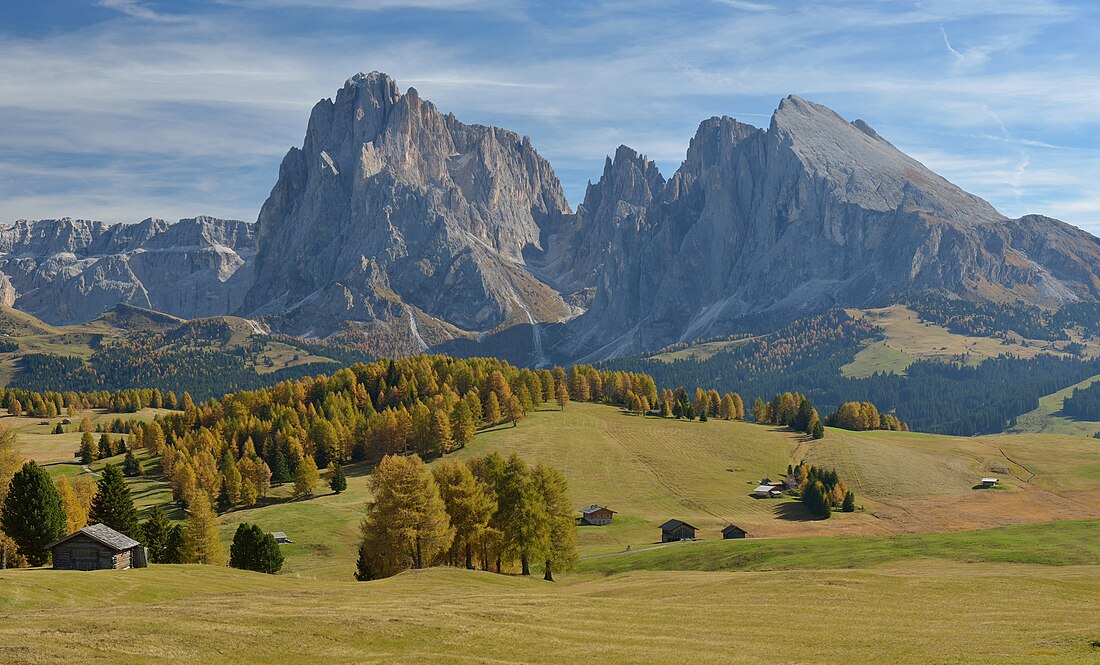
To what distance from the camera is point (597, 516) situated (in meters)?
130

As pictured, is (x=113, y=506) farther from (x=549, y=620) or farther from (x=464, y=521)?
(x=549, y=620)

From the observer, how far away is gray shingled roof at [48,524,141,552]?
63572mm

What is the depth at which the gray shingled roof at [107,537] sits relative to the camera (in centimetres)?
6357

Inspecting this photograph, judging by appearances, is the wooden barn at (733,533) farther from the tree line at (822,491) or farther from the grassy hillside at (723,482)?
the tree line at (822,491)

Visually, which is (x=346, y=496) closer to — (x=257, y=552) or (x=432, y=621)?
(x=257, y=552)

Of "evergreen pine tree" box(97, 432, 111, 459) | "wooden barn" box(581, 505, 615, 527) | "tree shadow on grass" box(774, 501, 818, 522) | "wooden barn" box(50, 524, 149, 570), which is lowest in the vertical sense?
"tree shadow on grass" box(774, 501, 818, 522)

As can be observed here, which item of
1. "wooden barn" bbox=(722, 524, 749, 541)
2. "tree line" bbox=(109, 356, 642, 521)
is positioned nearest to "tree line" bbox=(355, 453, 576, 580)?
"wooden barn" bbox=(722, 524, 749, 541)

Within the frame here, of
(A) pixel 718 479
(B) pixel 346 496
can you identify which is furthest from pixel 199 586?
(A) pixel 718 479

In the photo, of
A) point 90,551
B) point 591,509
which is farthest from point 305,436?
point 90,551

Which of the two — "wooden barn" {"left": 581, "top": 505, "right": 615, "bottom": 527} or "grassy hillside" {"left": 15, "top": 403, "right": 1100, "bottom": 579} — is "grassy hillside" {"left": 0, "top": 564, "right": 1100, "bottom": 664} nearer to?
"grassy hillside" {"left": 15, "top": 403, "right": 1100, "bottom": 579}

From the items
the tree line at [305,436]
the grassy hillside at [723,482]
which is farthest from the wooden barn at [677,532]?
the tree line at [305,436]

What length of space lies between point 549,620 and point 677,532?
7729cm

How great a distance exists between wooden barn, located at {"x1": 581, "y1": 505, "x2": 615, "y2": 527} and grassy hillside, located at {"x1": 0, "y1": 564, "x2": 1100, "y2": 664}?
209ft

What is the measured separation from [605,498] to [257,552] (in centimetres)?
7238
